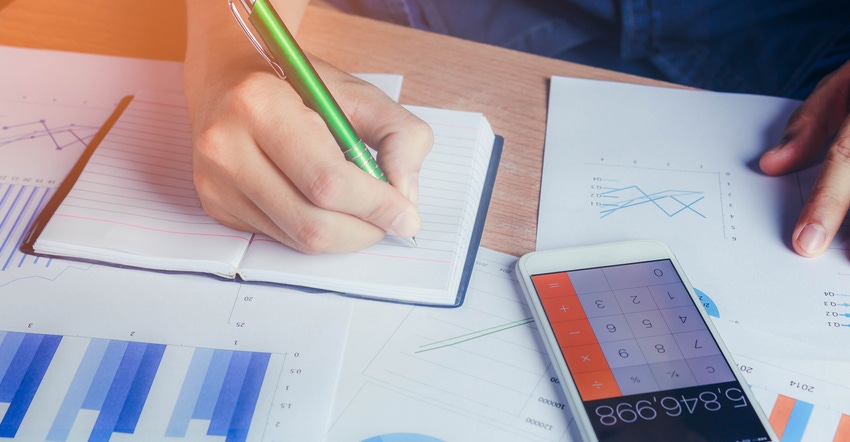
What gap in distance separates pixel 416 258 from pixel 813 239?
33 centimetres

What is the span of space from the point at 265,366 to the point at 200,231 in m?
0.14

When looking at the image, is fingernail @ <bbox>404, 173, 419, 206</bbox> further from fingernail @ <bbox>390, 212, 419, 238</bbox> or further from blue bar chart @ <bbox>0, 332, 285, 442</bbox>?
blue bar chart @ <bbox>0, 332, 285, 442</bbox>

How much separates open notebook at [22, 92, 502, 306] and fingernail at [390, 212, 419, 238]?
29 millimetres

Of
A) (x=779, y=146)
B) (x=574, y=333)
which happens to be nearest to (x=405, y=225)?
(x=574, y=333)

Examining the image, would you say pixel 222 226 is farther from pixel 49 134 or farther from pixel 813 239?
pixel 813 239

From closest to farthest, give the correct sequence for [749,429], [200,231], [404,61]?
[749,429] → [200,231] → [404,61]

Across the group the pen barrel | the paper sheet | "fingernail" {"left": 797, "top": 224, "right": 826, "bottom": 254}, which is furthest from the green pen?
"fingernail" {"left": 797, "top": 224, "right": 826, "bottom": 254}

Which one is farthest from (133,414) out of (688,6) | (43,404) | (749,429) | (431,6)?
(688,6)

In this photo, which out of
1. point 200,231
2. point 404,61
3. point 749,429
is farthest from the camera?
point 404,61

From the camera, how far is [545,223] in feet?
1.91

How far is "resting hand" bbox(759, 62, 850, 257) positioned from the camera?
552mm

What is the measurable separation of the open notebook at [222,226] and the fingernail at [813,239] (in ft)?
0.88

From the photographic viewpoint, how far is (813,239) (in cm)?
55

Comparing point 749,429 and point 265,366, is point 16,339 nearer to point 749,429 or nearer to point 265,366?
point 265,366
